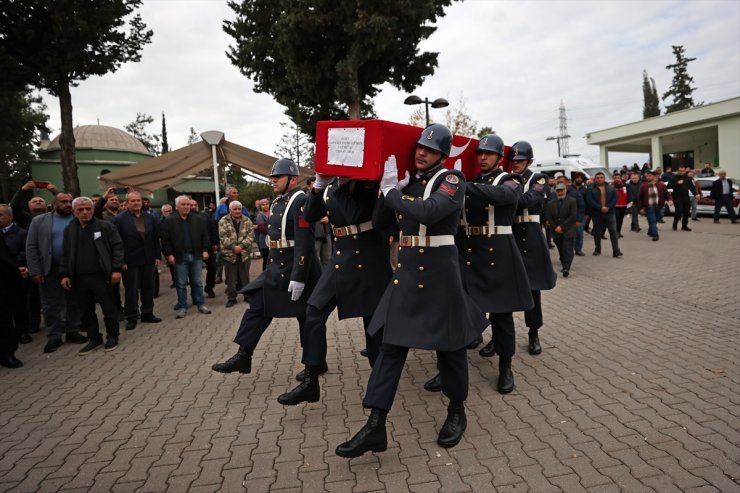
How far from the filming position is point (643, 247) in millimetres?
13086

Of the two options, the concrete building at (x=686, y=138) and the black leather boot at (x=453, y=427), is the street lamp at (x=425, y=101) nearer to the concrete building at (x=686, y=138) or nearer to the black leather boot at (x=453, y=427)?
the black leather boot at (x=453, y=427)

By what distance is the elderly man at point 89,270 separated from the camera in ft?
21.1

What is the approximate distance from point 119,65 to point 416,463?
1809cm

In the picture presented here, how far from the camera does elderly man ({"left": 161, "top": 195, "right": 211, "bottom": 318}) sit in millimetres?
8375

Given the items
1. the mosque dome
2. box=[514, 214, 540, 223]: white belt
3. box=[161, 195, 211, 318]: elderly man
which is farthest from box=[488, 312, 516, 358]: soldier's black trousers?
the mosque dome

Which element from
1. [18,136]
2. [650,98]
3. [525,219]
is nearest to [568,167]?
[525,219]

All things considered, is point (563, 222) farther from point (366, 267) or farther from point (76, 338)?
point (76, 338)

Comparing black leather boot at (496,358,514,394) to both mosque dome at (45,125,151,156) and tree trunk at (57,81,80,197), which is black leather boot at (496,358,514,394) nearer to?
tree trunk at (57,81,80,197)

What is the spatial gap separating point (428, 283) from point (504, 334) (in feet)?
4.67

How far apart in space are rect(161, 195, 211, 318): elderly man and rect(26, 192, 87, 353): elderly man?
1625mm

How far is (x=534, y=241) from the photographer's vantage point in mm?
5008

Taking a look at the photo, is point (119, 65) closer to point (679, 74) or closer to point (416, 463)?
point (416, 463)

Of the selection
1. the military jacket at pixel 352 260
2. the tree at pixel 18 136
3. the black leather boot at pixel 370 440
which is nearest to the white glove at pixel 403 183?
the military jacket at pixel 352 260

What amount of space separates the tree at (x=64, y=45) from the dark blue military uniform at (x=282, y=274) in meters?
14.3
